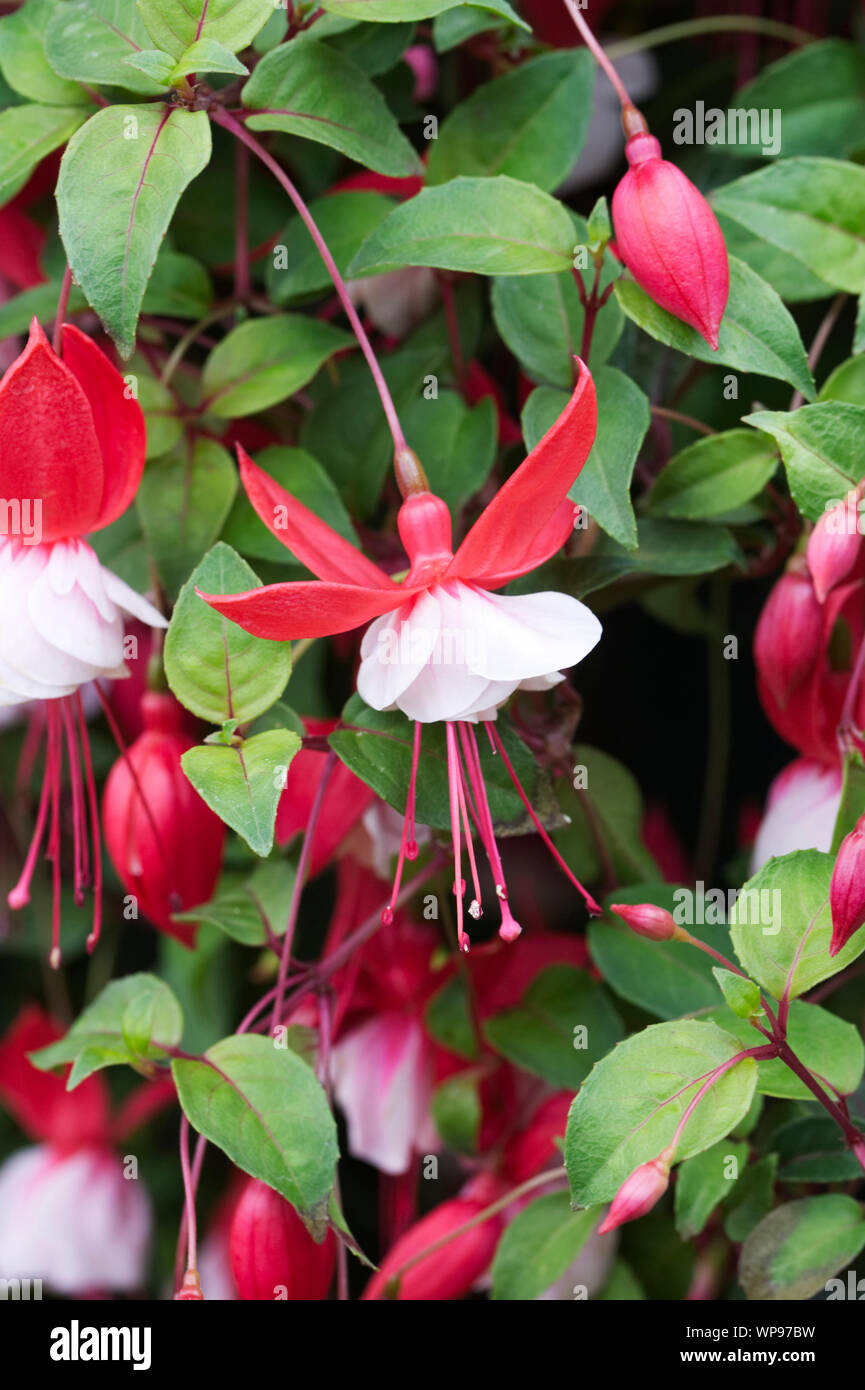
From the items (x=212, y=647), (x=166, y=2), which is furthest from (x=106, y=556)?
(x=166, y=2)

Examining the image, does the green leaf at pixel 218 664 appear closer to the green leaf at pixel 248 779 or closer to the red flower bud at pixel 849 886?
the green leaf at pixel 248 779

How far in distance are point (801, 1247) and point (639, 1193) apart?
7.1 inches

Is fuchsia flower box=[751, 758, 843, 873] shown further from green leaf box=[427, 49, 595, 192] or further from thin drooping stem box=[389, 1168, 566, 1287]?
green leaf box=[427, 49, 595, 192]

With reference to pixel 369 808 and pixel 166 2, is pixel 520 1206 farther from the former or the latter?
pixel 166 2

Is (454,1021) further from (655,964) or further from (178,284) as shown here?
(178,284)

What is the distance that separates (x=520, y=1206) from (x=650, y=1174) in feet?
0.87

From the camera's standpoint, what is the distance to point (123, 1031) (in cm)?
51

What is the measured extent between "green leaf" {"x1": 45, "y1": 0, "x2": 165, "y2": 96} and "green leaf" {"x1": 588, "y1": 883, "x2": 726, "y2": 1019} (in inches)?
16.0

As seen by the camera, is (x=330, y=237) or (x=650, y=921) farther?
(x=330, y=237)

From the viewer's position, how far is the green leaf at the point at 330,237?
1.85 feet

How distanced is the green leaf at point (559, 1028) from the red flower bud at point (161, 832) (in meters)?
0.17

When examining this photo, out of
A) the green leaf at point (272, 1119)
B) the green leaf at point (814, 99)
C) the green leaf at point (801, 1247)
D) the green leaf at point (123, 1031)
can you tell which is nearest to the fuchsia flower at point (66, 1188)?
the green leaf at point (123, 1031)

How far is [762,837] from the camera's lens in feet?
1.91

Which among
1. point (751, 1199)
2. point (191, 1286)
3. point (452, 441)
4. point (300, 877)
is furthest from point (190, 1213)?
point (452, 441)
